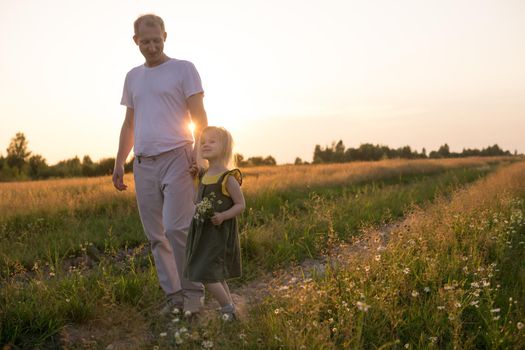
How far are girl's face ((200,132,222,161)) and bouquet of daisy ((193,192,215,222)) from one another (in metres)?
0.32

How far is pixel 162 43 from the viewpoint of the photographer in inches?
172

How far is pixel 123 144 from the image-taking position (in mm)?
4887

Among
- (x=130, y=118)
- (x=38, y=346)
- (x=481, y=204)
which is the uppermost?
(x=130, y=118)

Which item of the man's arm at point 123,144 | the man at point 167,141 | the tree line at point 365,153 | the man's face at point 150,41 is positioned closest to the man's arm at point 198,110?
the man at point 167,141

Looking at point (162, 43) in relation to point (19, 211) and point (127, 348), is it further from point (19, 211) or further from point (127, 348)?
point (19, 211)

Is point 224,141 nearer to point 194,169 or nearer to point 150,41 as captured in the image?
point 194,169

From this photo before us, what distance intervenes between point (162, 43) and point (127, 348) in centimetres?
258

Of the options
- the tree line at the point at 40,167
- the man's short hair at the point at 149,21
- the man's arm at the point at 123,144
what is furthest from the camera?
the tree line at the point at 40,167

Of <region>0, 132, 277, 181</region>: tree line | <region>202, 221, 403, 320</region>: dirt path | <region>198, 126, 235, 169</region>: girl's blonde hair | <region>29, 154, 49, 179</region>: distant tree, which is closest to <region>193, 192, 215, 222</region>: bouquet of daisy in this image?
<region>198, 126, 235, 169</region>: girl's blonde hair

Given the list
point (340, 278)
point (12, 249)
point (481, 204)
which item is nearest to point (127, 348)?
point (340, 278)

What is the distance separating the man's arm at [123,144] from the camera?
15.9 ft

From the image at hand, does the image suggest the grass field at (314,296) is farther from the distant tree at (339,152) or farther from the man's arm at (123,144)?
the distant tree at (339,152)

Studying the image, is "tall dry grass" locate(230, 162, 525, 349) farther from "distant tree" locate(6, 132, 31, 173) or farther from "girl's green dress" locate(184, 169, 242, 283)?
"distant tree" locate(6, 132, 31, 173)

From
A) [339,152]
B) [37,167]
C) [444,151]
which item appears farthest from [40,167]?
[444,151]
